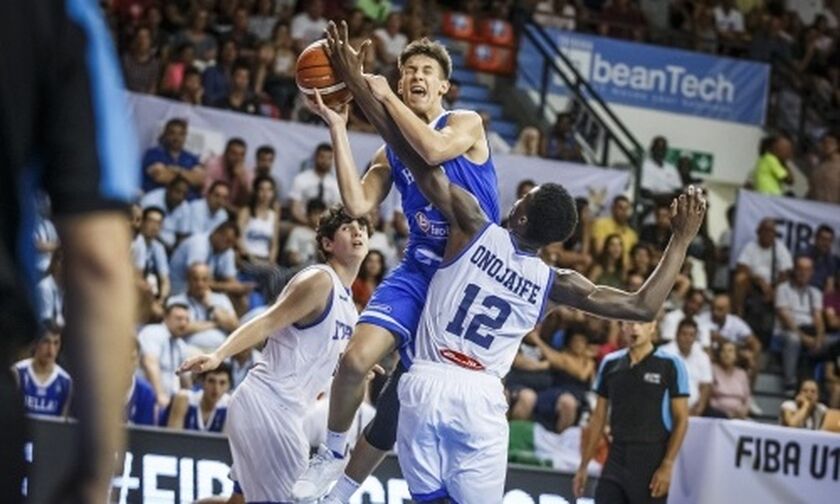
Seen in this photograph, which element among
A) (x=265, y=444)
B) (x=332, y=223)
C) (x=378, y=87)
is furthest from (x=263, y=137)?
(x=378, y=87)

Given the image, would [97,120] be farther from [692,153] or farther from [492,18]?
[692,153]

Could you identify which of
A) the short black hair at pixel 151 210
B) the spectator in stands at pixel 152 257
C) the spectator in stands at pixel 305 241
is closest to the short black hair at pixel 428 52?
the spectator in stands at pixel 152 257

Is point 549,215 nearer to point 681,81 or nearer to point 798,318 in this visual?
point 798,318

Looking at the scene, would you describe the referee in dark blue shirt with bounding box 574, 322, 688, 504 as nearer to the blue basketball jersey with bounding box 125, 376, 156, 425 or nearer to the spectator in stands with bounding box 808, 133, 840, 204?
the blue basketball jersey with bounding box 125, 376, 156, 425

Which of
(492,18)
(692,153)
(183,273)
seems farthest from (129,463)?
(692,153)

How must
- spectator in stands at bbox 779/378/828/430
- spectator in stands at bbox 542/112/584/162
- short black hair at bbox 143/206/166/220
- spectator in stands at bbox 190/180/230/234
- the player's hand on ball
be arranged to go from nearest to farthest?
the player's hand on ball < short black hair at bbox 143/206/166/220 < spectator in stands at bbox 779/378/828/430 < spectator in stands at bbox 190/180/230/234 < spectator in stands at bbox 542/112/584/162

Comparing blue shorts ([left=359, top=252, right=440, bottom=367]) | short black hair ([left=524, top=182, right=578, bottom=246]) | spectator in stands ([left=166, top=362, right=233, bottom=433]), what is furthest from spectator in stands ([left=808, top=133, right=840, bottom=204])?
short black hair ([left=524, top=182, right=578, bottom=246])

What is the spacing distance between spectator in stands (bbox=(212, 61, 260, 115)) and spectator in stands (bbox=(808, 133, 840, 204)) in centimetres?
652

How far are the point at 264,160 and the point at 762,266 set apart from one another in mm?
5411

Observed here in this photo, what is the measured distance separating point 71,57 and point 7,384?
422 mm

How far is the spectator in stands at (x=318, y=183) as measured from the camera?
1455 centimetres

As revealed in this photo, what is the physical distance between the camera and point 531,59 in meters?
19.0

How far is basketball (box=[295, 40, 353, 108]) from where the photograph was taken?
24.4 feet

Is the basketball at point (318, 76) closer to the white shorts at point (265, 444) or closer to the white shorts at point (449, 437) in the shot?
the white shorts at point (449, 437)
